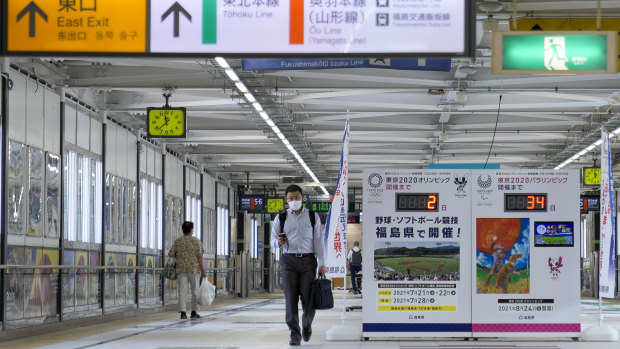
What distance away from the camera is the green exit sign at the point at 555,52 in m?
8.56

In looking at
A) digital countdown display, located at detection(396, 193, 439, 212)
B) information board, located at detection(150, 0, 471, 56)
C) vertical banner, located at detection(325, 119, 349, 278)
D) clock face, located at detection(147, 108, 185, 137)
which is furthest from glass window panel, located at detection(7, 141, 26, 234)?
information board, located at detection(150, 0, 471, 56)

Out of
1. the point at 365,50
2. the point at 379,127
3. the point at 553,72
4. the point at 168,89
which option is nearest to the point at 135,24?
the point at 365,50

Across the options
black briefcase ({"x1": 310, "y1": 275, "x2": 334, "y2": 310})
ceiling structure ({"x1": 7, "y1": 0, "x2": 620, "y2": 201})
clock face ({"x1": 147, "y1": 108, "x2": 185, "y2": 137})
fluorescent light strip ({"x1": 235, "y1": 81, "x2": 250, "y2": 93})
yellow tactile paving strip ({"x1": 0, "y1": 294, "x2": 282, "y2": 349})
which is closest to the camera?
black briefcase ({"x1": 310, "y1": 275, "x2": 334, "y2": 310})

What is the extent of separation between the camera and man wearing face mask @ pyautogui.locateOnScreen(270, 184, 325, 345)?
1130 cm

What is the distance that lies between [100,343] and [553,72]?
6025 millimetres

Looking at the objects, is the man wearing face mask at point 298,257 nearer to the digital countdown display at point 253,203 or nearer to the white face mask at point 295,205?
the white face mask at point 295,205

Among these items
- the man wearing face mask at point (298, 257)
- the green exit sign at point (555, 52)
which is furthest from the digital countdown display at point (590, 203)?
the green exit sign at point (555, 52)

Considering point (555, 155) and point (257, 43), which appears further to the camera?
point (555, 155)

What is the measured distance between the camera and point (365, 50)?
790 centimetres

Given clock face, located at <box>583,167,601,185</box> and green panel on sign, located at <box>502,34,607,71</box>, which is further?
clock face, located at <box>583,167,601,185</box>

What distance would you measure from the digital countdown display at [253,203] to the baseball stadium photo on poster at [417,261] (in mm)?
23886

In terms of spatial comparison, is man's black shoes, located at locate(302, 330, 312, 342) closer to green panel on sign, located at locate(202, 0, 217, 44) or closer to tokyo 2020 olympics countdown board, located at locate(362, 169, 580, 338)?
tokyo 2020 olympics countdown board, located at locate(362, 169, 580, 338)

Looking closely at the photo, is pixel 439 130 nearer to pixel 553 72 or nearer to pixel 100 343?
pixel 100 343

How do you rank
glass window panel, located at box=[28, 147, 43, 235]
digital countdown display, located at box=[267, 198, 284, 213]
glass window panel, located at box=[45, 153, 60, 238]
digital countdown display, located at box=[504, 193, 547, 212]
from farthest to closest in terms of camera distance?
digital countdown display, located at box=[267, 198, 284, 213] → glass window panel, located at box=[45, 153, 60, 238] → glass window panel, located at box=[28, 147, 43, 235] → digital countdown display, located at box=[504, 193, 547, 212]
